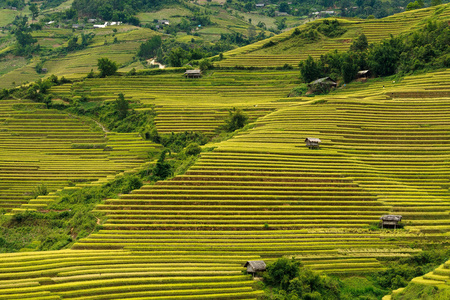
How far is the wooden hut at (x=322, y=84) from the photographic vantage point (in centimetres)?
8462

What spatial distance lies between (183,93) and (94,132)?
808 inches

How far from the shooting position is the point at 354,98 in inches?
2899

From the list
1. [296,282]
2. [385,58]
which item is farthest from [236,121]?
[296,282]

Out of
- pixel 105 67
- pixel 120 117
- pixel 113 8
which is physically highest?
pixel 113 8

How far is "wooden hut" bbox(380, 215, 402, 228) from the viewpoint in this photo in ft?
146

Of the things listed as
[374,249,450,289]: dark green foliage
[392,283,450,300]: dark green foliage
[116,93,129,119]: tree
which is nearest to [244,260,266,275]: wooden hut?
[374,249,450,289]: dark green foliage

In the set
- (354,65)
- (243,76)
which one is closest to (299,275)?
(354,65)

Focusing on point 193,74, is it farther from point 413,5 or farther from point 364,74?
point 413,5

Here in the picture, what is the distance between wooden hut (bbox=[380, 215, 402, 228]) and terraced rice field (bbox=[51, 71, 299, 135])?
33.3 meters

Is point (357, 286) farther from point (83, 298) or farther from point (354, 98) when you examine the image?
point (354, 98)

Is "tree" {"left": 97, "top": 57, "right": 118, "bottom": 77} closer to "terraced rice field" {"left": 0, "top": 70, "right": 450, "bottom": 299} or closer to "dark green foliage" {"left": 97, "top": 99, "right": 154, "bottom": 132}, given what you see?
"dark green foliage" {"left": 97, "top": 99, "right": 154, "bottom": 132}

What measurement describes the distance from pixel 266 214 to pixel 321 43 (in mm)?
72483

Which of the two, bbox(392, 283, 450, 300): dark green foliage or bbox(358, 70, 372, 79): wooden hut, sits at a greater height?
bbox(358, 70, 372, 79): wooden hut

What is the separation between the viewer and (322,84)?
84.8 metres
